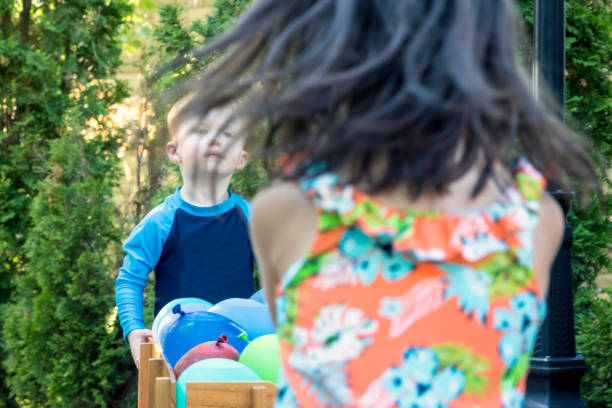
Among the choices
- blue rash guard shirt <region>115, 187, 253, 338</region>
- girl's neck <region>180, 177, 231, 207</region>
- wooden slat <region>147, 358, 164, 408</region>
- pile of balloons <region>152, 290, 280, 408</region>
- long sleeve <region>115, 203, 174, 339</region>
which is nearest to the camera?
pile of balloons <region>152, 290, 280, 408</region>

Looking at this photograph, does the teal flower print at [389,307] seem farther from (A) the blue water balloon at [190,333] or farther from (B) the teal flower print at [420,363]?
(A) the blue water balloon at [190,333]

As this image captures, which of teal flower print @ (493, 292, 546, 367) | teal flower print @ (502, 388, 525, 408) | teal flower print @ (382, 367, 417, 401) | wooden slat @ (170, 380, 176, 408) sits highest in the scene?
teal flower print @ (493, 292, 546, 367)

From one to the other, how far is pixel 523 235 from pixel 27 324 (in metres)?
4.88

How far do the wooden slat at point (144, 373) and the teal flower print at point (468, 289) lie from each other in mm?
2078

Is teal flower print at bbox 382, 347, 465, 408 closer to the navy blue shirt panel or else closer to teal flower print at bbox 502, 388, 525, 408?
teal flower print at bbox 502, 388, 525, 408

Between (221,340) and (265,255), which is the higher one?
(265,255)

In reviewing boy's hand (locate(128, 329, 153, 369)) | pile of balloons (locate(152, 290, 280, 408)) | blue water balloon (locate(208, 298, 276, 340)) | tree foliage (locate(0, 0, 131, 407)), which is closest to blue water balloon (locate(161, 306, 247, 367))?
pile of balloons (locate(152, 290, 280, 408))

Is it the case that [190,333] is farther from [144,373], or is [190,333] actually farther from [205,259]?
[205,259]

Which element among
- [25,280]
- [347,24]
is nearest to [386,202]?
[347,24]

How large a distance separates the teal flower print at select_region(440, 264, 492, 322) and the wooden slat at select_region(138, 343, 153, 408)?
2.08m

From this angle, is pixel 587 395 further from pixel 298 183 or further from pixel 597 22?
pixel 298 183

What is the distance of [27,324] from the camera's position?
5.41 metres

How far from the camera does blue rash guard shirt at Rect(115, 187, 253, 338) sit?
3.35 m

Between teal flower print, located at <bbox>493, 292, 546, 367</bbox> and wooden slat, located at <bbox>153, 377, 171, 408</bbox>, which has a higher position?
teal flower print, located at <bbox>493, 292, 546, 367</bbox>
